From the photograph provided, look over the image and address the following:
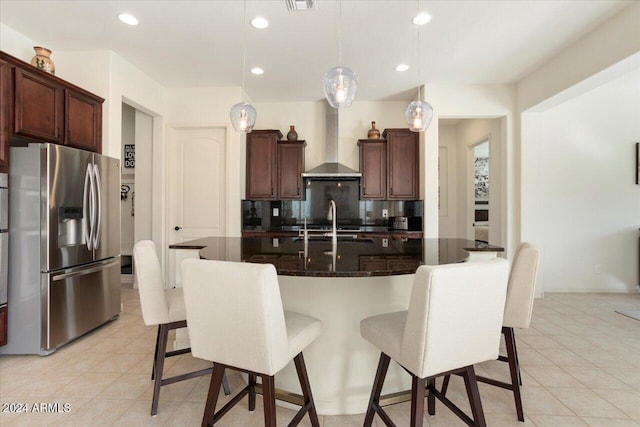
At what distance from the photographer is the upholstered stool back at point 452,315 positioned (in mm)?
1202

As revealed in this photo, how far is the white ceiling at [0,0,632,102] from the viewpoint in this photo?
106 inches

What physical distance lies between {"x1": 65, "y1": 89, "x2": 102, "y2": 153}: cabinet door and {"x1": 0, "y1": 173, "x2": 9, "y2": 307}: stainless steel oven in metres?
0.65

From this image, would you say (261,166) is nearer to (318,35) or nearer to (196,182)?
(196,182)

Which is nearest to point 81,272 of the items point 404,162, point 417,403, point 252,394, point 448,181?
point 252,394

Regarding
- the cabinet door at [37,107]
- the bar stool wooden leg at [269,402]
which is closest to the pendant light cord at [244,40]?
the cabinet door at [37,107]

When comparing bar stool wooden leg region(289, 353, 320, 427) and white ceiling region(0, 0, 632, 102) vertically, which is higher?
white ceiling region(0, 0, 632, 102)

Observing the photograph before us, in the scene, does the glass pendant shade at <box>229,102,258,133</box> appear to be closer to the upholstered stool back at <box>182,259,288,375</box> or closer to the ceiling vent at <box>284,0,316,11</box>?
the ceiling vent at <box>284,0,316,11</box>

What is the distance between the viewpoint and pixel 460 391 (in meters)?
2.12

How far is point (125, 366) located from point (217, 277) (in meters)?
1.80

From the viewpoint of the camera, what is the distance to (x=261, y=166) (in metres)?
4.93

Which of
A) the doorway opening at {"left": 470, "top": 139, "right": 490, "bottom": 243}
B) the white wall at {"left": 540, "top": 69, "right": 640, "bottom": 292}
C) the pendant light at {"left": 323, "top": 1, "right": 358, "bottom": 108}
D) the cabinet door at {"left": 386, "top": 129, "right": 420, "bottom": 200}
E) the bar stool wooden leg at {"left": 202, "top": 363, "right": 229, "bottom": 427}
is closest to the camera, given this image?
the bar stool wooden leg at {"left": 202, "top": 363, "right": 229, "bottom": 427}

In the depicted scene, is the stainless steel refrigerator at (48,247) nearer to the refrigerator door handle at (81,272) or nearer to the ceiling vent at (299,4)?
the refrigerator door handle at (81,272)

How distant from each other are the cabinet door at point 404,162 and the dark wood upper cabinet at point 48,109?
3.64 meters

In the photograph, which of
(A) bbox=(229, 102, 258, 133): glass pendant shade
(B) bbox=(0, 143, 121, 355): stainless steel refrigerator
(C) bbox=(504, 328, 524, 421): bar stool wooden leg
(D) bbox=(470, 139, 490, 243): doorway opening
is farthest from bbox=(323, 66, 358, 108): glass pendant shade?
(D) bbox=(470, 139, 490, 243): doorway opening
